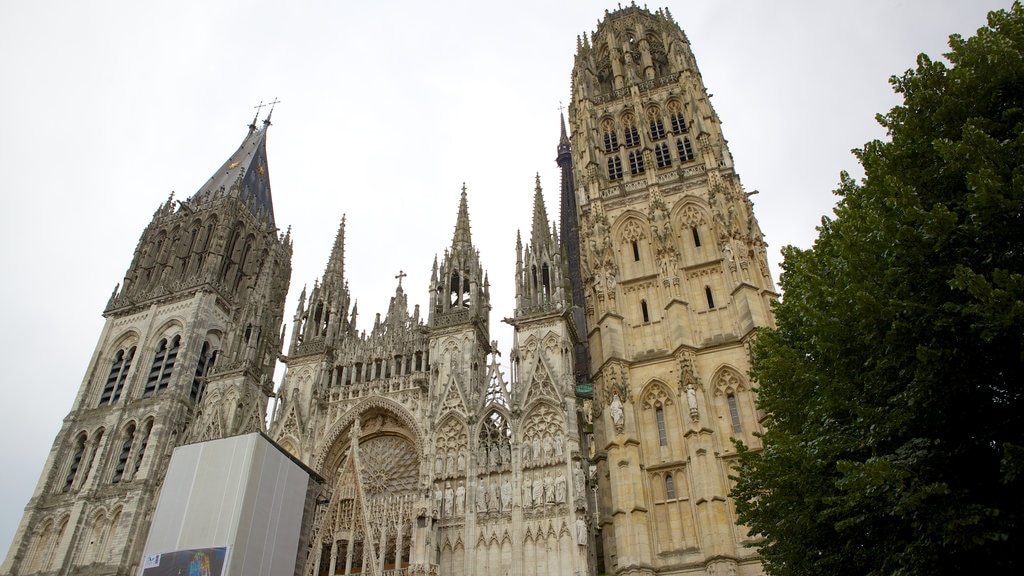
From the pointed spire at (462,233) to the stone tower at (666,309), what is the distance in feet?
17.1

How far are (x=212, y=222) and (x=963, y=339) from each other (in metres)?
40.5

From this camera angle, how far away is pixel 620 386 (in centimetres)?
2544

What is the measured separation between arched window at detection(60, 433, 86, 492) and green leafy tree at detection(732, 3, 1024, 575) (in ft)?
107

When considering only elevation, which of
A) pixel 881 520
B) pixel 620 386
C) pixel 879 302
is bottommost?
pixel 881 520

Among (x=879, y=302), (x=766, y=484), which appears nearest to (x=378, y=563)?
(x=766, y=484)

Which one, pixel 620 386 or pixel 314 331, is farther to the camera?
pixel 314 331

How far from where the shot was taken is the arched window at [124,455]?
3177 centimetres

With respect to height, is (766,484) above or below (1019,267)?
below

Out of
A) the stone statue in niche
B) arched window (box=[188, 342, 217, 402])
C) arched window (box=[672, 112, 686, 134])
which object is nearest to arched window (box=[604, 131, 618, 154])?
arched window (box=[672, 112, 686, 134])

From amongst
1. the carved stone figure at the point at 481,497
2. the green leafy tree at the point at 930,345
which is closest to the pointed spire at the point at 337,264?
the carved stone figure at the point at 481,497

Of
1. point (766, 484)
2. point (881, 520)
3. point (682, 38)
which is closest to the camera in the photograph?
point (881, 520)

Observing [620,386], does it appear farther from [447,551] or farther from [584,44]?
[584,44]

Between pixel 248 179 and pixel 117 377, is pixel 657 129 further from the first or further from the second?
pixel 117 377

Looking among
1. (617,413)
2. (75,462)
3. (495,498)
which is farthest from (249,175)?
(617,413)
